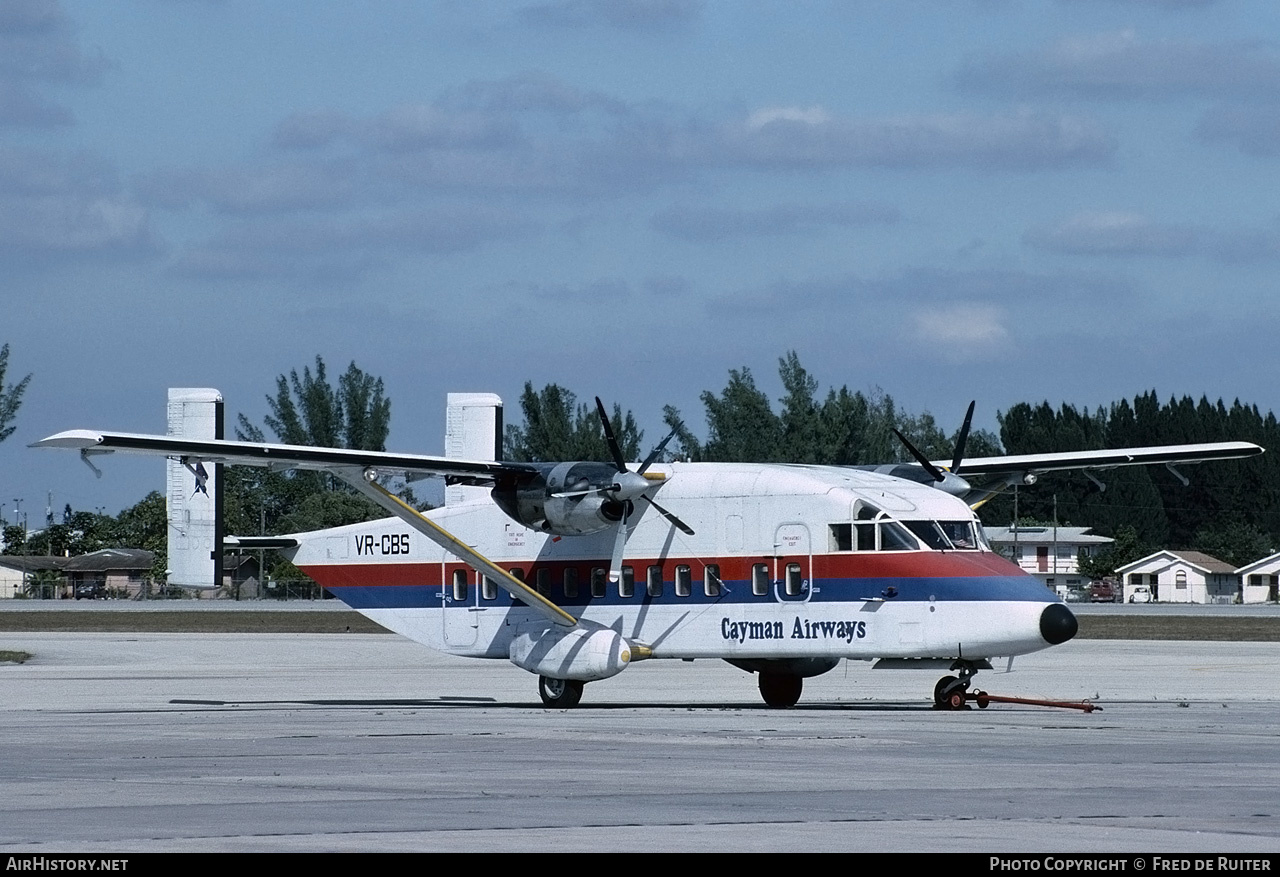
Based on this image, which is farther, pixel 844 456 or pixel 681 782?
pixel 844 456

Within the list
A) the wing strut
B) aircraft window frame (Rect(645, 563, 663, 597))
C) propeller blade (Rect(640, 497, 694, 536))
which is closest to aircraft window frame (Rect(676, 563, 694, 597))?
aircraft window frame (Rect(645, 563, 663, 597))

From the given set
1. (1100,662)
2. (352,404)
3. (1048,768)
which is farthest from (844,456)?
(1048,768)

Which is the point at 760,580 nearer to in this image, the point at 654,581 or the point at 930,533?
the point at 654,581

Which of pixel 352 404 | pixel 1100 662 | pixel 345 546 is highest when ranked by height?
pixel 352 404

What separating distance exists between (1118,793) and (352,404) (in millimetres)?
100242

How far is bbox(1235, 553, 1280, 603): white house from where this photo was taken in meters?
132

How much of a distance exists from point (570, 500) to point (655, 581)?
184 cm

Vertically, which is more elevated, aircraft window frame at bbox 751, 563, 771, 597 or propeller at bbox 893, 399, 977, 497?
propeller at bbox 893, 399, 977, 497

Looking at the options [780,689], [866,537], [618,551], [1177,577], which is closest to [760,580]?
[866,537]

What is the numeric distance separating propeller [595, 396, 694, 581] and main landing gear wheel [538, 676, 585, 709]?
5.84 ft

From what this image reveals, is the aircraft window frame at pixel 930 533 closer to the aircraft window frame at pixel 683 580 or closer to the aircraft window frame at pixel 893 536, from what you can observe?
the aircraft window frame at pixel 893 536

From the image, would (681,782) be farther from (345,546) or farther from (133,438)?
(345,546)

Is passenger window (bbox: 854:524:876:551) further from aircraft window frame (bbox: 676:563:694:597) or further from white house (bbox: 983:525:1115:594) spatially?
white house (bbox: 983:525:1115:594)

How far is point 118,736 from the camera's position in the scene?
21750mm
